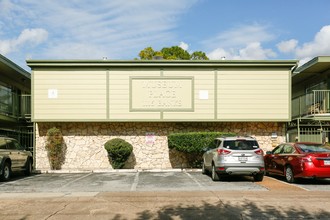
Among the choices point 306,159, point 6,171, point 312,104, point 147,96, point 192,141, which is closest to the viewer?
point 306,159

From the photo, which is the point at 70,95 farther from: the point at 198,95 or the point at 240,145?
the point at 240,145

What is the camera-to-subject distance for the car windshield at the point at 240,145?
14.7 m

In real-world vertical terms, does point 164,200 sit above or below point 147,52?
below

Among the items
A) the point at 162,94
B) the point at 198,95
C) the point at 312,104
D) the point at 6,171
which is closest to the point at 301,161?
the point at 198,95

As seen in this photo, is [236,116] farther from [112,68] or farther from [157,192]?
[157,192]

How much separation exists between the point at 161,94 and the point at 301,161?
8966 millimetres

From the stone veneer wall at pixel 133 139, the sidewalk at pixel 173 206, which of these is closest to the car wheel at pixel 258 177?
the sidewalk at pixel 173 206

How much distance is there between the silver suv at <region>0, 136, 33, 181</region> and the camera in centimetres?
1559

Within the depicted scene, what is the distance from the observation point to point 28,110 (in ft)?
78.5

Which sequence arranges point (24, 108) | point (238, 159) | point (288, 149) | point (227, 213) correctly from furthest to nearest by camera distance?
point (24, 108) → point (288, 149) → point (238, 159) → point (227, 213)

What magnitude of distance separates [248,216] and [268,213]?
0.58 metres

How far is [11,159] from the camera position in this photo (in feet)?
53.8

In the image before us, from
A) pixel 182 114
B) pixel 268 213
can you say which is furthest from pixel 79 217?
pixel 182 114

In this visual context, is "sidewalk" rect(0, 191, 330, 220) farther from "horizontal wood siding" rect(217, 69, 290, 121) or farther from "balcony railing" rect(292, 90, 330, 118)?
"balcony railing" rect(292, 90, 330, 118)
